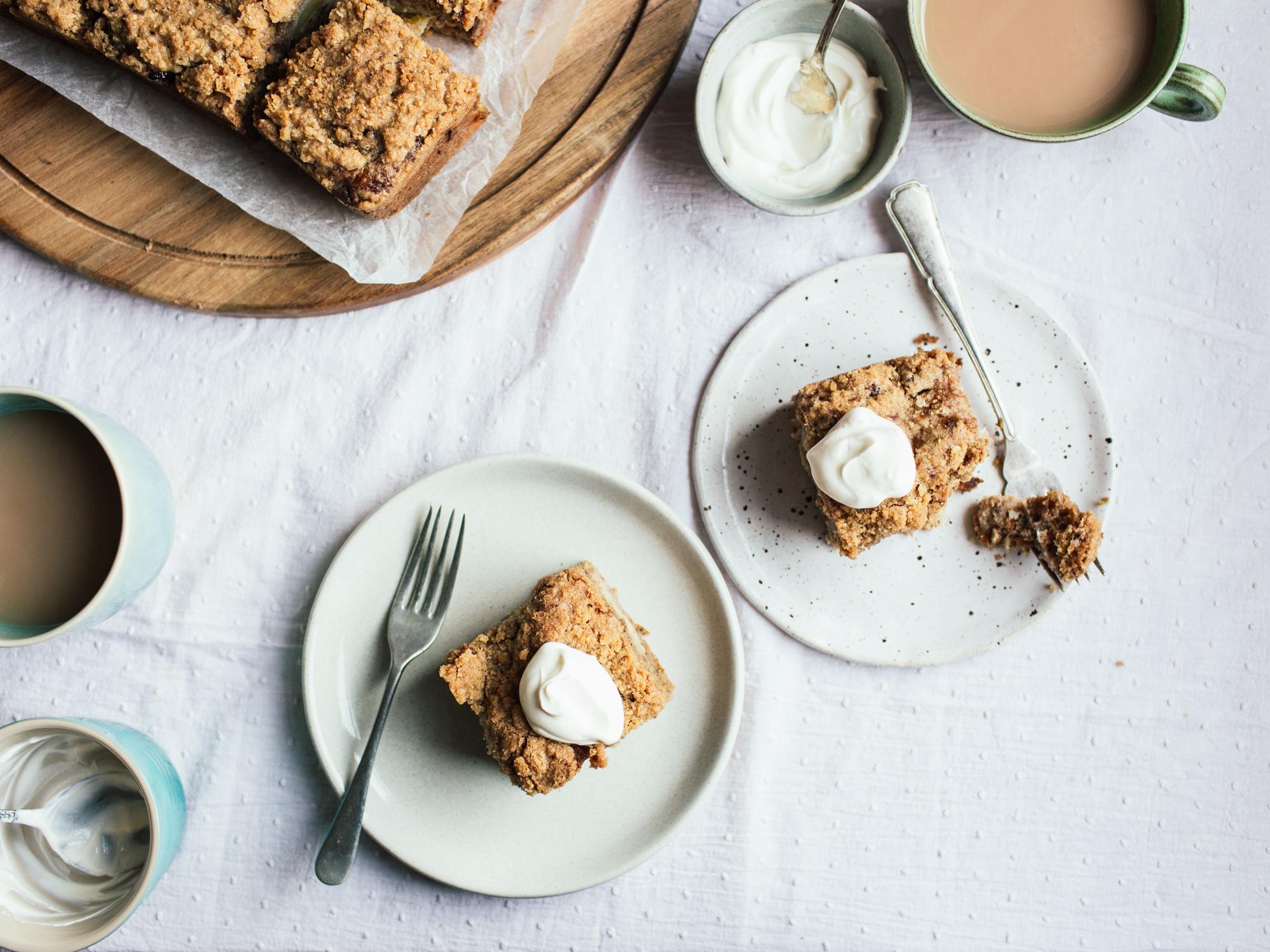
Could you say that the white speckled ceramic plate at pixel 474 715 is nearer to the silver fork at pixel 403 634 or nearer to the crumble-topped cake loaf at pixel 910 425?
the silver fork at pixel 403 634

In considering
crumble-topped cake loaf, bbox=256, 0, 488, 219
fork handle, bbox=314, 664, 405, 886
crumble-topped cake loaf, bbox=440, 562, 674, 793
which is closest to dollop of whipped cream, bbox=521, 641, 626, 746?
crumble-topped cake loaf, bbox=440, 562, 674, 793

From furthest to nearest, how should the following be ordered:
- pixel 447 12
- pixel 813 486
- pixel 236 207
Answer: pixel 813 486
pixel 236 207
pixel 447 12

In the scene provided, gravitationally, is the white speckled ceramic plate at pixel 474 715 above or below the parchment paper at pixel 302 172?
below

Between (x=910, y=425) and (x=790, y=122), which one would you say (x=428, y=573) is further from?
(x=790, y=122)

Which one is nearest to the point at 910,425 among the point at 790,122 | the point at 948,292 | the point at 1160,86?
the point at 948,292

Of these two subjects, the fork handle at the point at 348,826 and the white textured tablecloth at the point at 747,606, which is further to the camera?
the white textured tablecloth at the point at 747,606

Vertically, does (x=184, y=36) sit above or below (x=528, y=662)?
above

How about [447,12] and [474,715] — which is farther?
[474,715]

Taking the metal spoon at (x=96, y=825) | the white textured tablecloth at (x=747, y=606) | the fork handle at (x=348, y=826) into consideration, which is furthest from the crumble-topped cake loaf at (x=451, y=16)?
the metal spoon at (x=96, y=825)
